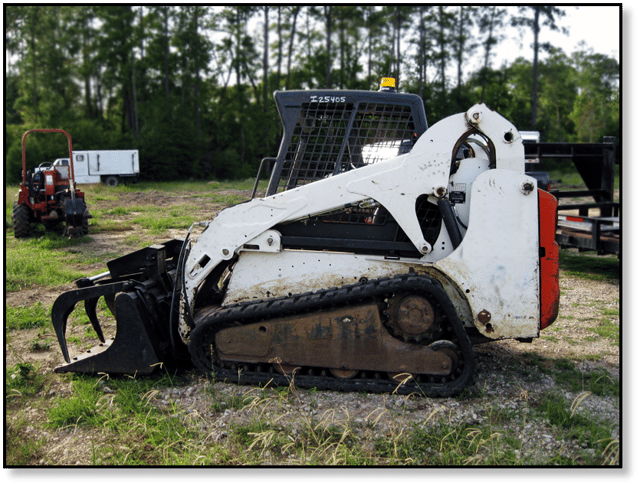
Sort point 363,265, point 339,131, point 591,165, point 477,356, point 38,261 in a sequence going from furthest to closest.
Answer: point 591,165 < point 38,261 < point 477,356 < point 339,131 < point 363,265

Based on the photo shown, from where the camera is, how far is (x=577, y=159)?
1066 centimetres

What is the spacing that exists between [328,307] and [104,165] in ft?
80.3

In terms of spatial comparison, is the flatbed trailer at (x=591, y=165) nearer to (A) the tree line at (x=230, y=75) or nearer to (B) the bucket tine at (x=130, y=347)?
(B) the bucket tine at (x=130, y=347)

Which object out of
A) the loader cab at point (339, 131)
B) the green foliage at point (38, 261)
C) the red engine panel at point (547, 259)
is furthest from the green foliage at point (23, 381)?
the red engine panel at point (547, 259)

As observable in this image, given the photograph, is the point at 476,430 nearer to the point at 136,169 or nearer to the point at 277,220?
the point at 277,220

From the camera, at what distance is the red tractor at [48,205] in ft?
38.0

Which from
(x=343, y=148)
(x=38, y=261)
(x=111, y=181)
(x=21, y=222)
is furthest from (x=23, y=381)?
(x=111, y=181)

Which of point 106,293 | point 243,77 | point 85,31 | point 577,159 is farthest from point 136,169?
point 106,293

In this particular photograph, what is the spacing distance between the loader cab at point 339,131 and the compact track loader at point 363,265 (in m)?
0.01

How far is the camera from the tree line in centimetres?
3133

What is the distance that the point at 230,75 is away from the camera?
122ft

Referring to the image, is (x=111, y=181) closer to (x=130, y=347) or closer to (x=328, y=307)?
(x=130, y=347)

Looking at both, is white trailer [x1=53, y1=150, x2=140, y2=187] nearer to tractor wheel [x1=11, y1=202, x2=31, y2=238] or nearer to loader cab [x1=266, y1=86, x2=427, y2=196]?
tractor wheel [x1=11, y1=202, x2=31, y2=238]

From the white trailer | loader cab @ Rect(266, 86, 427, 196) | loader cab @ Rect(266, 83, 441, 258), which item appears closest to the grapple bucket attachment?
loader cab @ Rect(266, 83, 441, 258)
